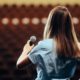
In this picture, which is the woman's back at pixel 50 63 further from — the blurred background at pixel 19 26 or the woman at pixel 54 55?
the blurred background at pixel 19 26

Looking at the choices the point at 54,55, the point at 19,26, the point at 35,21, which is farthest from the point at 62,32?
the point at 35,21

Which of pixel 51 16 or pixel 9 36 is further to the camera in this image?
pixel 9 36

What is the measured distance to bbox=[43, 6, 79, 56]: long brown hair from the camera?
937mm

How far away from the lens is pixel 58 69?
3.01ft

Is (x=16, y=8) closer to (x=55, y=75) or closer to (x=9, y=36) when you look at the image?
(x=9, y=36)

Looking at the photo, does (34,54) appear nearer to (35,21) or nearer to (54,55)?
(54,55)

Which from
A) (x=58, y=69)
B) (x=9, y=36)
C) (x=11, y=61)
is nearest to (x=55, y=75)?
(x=58, y=69)

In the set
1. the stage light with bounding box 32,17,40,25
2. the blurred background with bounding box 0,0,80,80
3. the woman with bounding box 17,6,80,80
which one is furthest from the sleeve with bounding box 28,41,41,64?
the stage light with bounding box 32,17,40,25

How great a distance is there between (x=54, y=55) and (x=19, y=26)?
2.79 m

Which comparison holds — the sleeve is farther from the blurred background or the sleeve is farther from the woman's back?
the blurred background

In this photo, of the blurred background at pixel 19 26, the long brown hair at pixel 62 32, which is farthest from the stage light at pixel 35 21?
the long brown hair at pixel 62 32

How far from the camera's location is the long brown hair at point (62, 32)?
0.94 metres

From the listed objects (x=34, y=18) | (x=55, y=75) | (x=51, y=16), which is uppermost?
(x=51, y=16)

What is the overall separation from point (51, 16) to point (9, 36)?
2339mm
